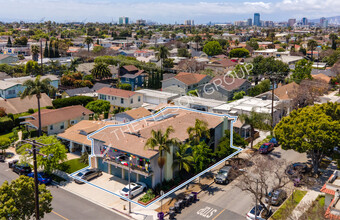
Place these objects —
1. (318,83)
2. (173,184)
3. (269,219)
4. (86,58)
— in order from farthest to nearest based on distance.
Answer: (86,58) → (318,83) → (173,184) → (269,219)

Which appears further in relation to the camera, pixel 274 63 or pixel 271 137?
pixel 274 63

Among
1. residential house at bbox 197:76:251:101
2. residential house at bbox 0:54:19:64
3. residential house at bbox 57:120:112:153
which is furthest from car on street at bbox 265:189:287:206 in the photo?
residential house at bbox 0:54:19:64

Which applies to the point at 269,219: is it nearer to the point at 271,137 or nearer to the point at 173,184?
the point at 173,184

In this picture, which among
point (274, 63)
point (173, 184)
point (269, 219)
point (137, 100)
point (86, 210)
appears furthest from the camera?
point (274, 63)

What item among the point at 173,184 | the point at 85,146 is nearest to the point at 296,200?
the point at 173,184

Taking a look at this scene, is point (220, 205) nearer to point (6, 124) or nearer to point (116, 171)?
point (116, 171)

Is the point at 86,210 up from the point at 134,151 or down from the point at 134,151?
down

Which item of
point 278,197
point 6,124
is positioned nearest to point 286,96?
point 278,197
